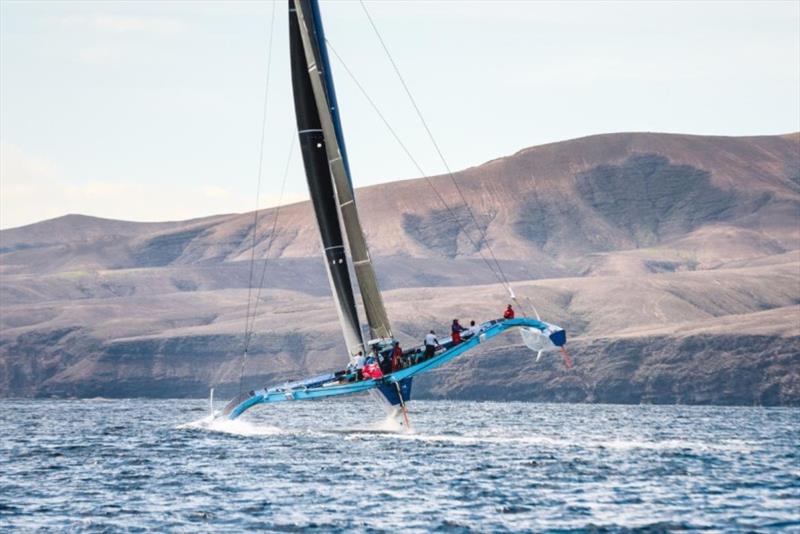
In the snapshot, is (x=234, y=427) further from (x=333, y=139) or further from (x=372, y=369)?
(x=333, y=139)

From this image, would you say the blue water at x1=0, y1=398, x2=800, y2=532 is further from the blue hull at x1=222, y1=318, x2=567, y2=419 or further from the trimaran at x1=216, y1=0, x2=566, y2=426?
the trimaran at x1=216, y1=0, x2=566, y2=426

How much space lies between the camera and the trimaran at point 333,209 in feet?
198

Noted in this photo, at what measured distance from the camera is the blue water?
1485 inches

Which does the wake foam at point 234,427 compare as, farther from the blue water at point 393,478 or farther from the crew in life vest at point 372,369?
the crew in life vest at point 372,369

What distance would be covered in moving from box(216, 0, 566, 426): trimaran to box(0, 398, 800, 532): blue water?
2434 mm

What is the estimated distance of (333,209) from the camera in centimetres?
6306

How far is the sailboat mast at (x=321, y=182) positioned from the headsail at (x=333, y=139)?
0.25 meters

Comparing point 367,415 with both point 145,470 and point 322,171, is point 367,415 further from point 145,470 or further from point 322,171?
point 145,470

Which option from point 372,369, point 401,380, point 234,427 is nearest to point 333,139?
point 372,369

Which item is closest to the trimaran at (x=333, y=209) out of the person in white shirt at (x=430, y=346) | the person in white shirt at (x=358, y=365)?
the person in white shirt at (x=358, y=365)

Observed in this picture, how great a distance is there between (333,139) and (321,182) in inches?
82.7

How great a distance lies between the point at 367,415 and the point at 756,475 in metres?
49.0

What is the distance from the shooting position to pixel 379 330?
62375 millimetres

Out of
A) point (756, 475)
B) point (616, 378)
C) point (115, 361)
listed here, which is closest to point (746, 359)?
point (616, 378)
